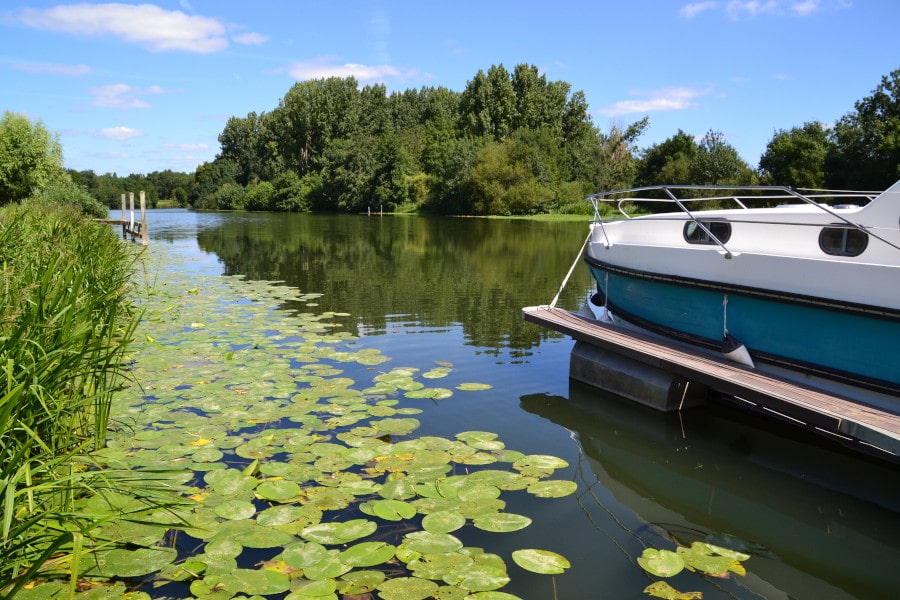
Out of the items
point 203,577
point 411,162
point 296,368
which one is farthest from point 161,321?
point 411,162

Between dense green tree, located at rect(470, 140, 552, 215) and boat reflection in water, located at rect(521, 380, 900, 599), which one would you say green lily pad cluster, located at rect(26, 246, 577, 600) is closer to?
boat reflection in water, located at rect(521, 380, 900, 599)

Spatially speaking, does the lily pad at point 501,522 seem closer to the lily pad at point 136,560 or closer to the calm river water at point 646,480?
the calm river water at point 646,480

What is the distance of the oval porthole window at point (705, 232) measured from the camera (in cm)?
722

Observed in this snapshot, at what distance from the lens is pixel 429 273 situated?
18203mm

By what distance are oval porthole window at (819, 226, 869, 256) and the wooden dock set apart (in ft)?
4.41

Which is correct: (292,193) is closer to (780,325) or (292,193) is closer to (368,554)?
(780,325)

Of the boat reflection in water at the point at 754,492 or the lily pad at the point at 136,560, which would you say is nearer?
the lily pad at the point at 136,560

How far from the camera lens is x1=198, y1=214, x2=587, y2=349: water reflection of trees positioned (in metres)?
12.0

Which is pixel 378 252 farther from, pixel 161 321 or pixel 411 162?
pixel 411 162

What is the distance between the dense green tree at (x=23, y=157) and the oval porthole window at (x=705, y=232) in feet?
124

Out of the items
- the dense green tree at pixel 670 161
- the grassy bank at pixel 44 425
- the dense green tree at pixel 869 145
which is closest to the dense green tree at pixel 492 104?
the dense green tree at pixel 670 161

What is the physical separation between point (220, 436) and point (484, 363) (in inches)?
159

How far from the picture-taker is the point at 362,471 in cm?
517

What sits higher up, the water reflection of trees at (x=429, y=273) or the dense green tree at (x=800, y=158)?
the dense green tree at (x=800, y=158)
